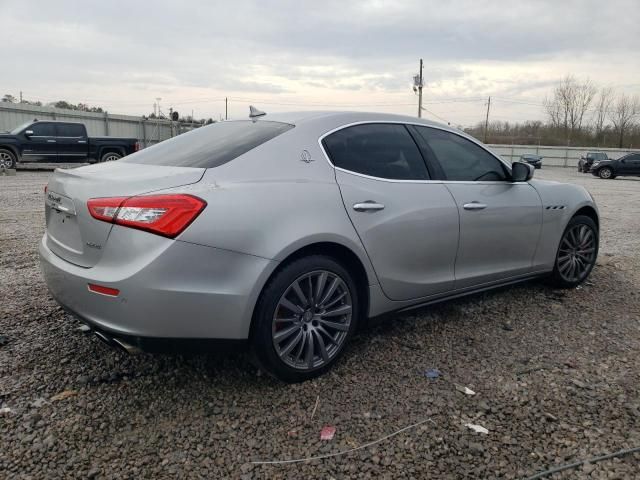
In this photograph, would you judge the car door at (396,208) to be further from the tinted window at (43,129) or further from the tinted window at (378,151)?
the tinted window at (43,129)

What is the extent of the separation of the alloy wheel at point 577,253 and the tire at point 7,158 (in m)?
17.8

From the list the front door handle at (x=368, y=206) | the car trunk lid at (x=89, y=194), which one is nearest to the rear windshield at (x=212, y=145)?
the car trunk lid at (x=89, y=194)

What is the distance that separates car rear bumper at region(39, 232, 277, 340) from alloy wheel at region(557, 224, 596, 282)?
3161mm

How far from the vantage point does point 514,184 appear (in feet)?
Result: 13.5

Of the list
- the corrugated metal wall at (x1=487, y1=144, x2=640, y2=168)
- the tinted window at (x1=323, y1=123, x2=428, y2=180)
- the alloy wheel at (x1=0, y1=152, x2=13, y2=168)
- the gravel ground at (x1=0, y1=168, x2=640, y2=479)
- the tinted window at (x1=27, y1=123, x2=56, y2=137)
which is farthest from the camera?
the corrugated metal wall at (x1=487, y1=144, x2=640, y2=168)

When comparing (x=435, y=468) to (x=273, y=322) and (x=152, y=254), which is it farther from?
(x=152, y=254)

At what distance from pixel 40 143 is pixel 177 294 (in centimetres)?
1853

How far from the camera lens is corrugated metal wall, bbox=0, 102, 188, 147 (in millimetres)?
24516

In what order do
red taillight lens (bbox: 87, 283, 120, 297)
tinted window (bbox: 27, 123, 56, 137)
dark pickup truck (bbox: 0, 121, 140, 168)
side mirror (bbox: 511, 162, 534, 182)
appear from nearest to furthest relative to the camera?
red taillight lens (bbox: 87, 283, 120, 297), side mirror (bbox: 511, 162, 534, 182), dark pickup truck (bbox: 0, 121, 140, 168), tinted window (bbox: 27, 123, 56, 137)

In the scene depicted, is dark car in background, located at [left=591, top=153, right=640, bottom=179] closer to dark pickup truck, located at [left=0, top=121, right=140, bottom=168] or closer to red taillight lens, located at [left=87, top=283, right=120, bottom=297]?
dark pickup truck, located at [left=0, top=121, right=140, bottom=168]

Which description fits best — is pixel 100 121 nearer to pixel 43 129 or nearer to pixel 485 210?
pixel 43 129

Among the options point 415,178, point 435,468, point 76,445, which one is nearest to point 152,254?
point 76,445

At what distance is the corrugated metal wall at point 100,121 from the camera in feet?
80.4

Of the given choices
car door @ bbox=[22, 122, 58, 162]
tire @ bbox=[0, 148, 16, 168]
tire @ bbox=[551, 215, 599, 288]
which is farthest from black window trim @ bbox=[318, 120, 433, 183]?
car door @ bbox=[22, 122, 58, 162]
